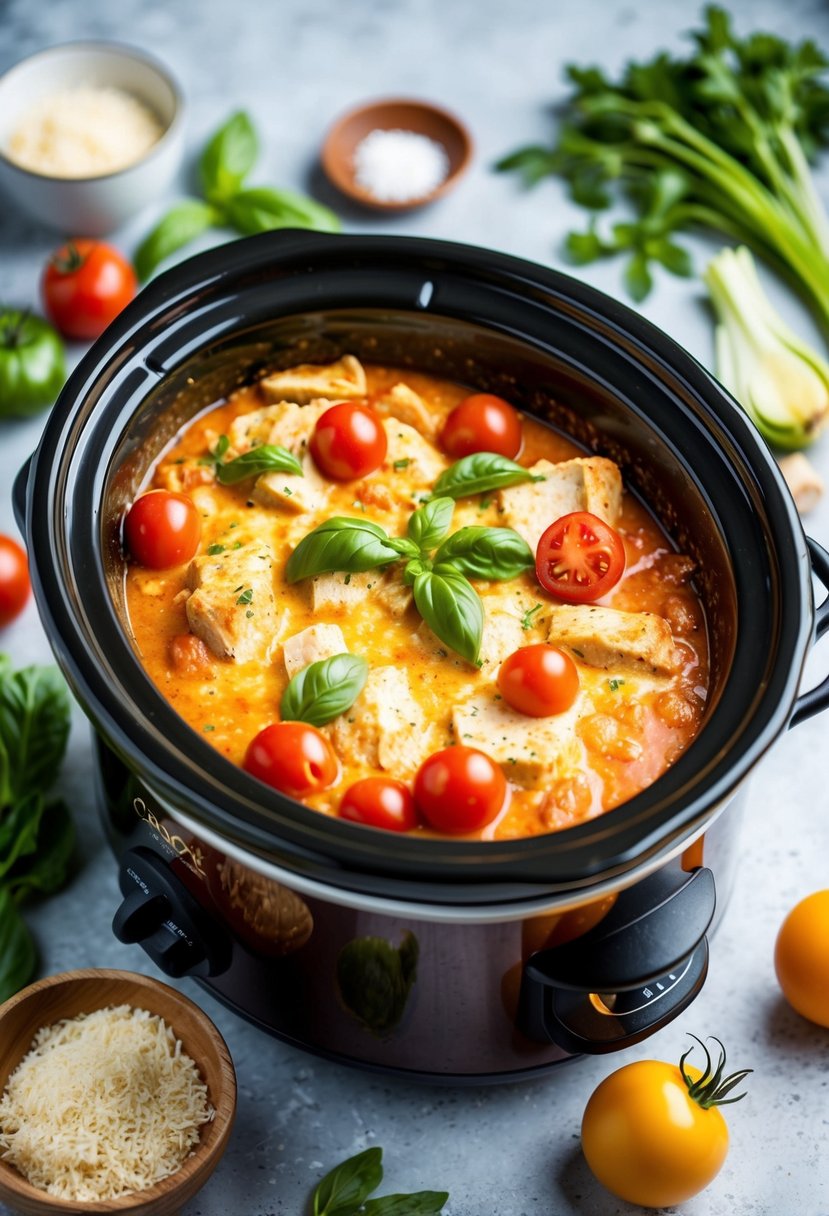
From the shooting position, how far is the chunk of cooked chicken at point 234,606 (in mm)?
3377

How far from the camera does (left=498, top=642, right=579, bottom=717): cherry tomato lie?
327cm

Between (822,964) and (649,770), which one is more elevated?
(649,770)

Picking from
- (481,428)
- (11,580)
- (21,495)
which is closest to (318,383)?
(481,428)

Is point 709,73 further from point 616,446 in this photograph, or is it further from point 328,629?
point 328,629

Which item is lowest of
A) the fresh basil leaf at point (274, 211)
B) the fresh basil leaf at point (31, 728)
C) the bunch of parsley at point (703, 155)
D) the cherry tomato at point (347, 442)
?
the fresh basil leaf at point (31, 728)

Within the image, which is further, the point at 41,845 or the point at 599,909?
the point at 41,845

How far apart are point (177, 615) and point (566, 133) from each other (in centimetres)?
282

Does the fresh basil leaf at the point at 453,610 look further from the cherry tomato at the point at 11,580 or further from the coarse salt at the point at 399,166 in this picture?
the coarse salt at the point at 399,166

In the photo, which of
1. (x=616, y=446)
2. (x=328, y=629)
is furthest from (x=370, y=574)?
(x=616, y=446)

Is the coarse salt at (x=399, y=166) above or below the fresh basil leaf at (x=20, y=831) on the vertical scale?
above

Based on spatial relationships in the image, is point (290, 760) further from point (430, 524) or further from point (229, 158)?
point (229, 158)

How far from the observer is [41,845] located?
3.89m

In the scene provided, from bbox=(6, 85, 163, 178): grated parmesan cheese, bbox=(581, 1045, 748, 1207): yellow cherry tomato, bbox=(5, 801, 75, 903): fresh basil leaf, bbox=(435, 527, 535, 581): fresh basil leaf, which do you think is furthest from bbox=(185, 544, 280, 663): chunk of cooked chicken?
bbox=(6, 85, 163, 178): grated parmesan cheese

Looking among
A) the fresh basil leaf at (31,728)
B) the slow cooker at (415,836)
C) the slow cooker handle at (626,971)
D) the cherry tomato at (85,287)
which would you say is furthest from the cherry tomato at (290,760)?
the cherry tomato at (85,287)
